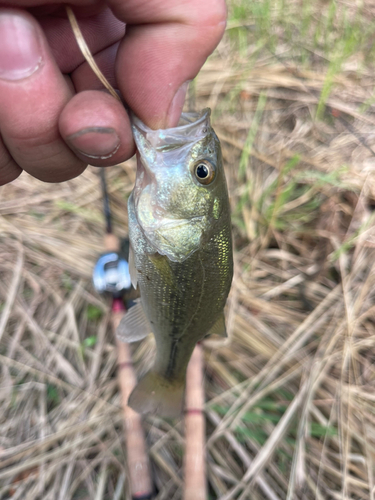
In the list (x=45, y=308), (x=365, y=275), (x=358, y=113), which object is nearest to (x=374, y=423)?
(x=365, y=275)

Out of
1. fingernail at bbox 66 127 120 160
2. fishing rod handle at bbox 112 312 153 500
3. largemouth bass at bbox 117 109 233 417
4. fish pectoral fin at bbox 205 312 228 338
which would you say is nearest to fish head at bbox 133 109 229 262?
largemouth bass at bbox 117 109 233 417

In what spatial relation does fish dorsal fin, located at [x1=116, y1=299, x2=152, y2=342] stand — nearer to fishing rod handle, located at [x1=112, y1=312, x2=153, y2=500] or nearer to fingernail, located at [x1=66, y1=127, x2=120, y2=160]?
fishing rod handle, located at [x1=112, y1=312, x2=153, y2=500]

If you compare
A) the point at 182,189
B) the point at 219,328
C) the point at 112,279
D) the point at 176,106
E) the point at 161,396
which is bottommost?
the point at 161,396

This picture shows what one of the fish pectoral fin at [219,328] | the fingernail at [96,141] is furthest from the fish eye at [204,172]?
the fish pectoral fin at [219,328]

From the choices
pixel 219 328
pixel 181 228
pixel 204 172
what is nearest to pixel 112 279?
pixel 219 328

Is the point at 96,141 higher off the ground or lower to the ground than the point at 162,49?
lower

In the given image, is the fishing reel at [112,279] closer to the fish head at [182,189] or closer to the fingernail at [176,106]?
the fish head at [182,189]

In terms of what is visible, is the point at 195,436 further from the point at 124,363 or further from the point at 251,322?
the point at 251,322
